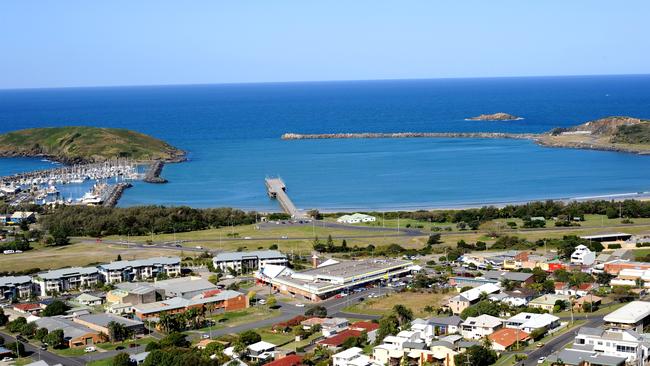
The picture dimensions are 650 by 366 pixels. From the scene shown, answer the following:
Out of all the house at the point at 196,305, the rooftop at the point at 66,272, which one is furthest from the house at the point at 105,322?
the rooftop at the point at 66,272

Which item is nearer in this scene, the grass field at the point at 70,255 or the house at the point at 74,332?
the house at the point at 74,332

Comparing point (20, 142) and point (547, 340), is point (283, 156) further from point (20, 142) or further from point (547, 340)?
point (547, 340)

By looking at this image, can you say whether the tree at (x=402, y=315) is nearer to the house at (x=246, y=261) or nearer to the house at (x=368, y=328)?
the house at (x=368, y=328)

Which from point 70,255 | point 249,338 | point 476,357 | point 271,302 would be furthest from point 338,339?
point 70,255

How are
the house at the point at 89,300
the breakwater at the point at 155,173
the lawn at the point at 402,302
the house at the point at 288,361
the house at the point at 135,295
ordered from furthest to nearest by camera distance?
1. the breakwater at the point at 155,173
2. the house at the point at 89,300
3. the house at the point at 135,295
4. the lawn at the point at 402,302
5. the house at the point at 288,361

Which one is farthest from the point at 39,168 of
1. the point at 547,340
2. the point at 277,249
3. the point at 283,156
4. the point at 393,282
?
the point at 547,340

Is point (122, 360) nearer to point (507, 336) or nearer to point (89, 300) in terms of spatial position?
point (89, 300)
